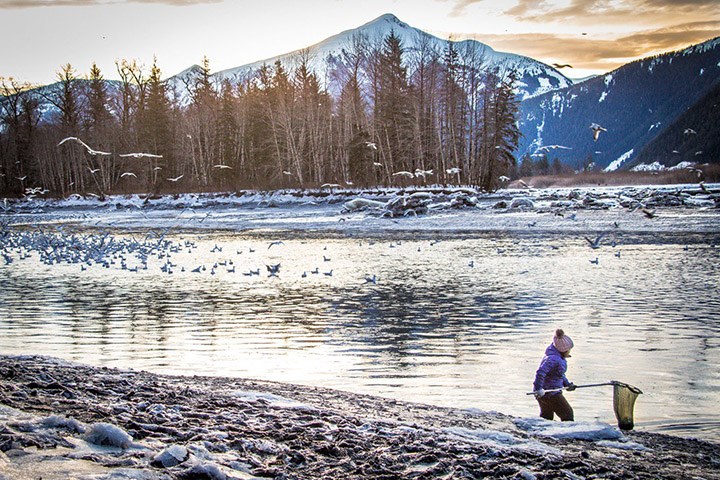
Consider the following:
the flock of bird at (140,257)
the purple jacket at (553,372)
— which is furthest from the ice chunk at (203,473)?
the flock of bird at (140,257)

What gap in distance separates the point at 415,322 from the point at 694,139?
483ft

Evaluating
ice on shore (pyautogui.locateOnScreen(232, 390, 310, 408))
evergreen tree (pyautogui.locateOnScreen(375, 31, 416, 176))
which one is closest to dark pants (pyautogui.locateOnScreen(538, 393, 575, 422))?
ice on shore (pyautogui.locateOnScreen(232, 390, 310, 408))

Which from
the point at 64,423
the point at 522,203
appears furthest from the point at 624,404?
the point at 522,203

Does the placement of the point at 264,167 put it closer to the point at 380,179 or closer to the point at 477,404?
the point at 380,179

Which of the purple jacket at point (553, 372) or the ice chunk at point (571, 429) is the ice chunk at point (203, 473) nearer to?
the ice chunk at point (571, 429)

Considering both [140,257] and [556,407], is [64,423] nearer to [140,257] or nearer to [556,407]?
[556,407]

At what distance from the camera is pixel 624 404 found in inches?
254

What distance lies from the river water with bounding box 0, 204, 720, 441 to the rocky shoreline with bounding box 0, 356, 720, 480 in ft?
4.07

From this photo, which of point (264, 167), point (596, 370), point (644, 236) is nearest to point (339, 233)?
point (644, 236)

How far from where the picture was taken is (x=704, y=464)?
5.31m

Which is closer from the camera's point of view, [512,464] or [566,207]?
[512,464]

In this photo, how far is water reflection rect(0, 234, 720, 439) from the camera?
8430mm

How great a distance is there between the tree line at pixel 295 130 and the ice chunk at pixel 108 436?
44.4 m

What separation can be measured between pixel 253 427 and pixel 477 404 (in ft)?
10.2
